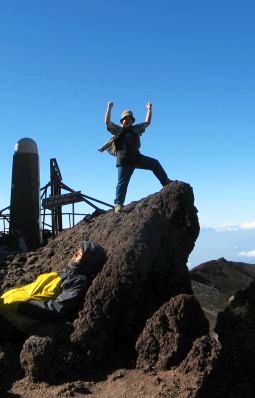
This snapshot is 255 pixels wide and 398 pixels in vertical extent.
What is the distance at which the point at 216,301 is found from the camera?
1664 centimetres

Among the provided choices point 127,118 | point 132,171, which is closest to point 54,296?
point 132,171

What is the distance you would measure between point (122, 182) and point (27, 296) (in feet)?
8.67

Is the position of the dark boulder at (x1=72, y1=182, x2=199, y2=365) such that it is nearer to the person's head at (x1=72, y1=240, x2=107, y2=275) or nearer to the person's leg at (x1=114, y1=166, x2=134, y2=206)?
the person's head at (x1=72, y1=240, x2=107, y2=275)

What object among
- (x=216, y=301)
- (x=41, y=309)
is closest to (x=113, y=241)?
(x=41, y=309)

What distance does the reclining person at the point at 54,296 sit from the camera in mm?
6934

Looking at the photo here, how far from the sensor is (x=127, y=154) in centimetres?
926

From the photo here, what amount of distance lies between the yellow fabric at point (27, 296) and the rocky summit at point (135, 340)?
20 cm

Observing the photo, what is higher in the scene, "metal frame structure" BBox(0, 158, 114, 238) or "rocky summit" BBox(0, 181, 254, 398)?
"metal frame structure" BBox(0, 158, 114, 238)

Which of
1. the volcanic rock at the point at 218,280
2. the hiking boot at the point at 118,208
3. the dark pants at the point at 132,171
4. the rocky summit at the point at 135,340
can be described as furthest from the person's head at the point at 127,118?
the volcanic rock at the point at 218,280

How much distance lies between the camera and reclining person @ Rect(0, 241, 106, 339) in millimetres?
6934

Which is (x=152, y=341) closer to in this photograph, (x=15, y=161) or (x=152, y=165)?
(x=152, y=165)

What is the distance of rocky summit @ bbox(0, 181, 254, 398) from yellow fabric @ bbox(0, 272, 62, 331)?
0.20m

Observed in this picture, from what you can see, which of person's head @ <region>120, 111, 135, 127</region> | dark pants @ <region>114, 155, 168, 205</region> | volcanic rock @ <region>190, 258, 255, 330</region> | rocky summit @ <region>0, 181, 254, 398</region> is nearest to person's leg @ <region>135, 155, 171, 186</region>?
dark pants @ <region>114, 155, 168, 205</region>

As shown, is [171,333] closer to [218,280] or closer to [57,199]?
[57,199]
